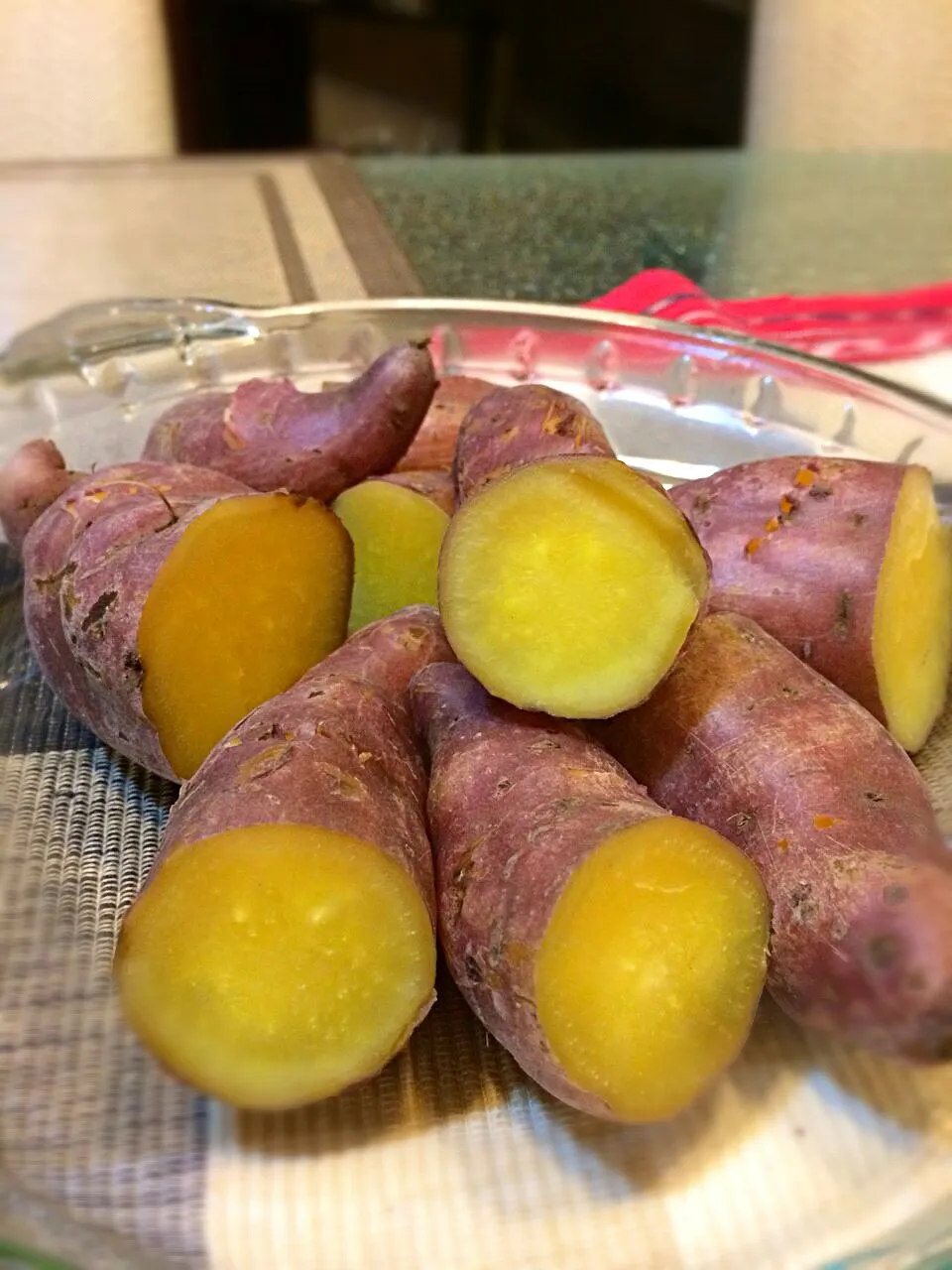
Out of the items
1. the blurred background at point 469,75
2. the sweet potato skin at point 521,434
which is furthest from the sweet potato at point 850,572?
the blurred background at point 469,75

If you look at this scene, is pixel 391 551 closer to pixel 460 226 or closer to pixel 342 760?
pixel 342 760

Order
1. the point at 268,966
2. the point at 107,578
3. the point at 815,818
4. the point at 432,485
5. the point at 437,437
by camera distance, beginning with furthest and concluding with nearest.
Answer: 1. the point at 437,437
2. the point at 432,485
3. the point at 107,578
4. the point at 815,818
5. the point at 268,966

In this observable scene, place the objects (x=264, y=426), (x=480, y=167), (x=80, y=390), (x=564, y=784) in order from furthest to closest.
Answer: (x=480, y=167) < (x=80, y=390) < (x=264, y=426) < (x=564, y=784)

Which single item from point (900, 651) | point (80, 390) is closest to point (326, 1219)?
point (900, 651)

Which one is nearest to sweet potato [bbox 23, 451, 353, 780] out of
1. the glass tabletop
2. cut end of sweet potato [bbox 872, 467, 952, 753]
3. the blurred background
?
cut end of sweet potato [bbox 872, 467, 952, 753]

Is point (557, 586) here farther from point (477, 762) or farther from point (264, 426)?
point (264, 426)

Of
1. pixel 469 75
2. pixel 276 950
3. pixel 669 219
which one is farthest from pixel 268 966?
pixel 469 75

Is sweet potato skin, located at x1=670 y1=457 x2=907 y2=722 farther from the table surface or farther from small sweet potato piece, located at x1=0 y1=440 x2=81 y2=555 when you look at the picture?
the table surface
